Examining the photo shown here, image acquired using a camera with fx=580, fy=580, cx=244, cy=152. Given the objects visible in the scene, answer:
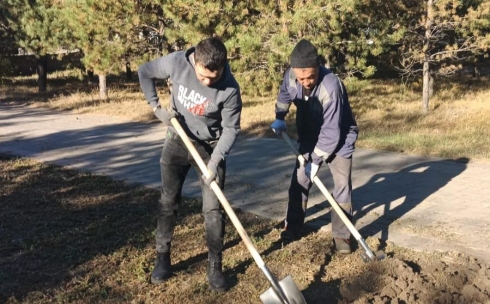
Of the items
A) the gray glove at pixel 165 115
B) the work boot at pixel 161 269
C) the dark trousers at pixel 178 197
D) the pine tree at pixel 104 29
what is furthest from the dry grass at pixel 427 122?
the pine tree at pixel 104 29

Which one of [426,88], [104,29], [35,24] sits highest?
[35,24]

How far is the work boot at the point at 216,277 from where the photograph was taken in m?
4.03

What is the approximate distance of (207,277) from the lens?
13.9ft

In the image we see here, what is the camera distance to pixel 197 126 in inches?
159

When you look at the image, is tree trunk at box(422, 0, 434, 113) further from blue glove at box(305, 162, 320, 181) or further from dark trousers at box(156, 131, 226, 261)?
dark trousers at box(156, 131, 226, 261)

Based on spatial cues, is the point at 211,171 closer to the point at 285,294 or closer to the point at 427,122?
the point at 285,294

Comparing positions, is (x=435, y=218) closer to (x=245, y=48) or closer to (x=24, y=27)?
(x=245, y=48)

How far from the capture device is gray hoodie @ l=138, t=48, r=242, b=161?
12.7 feet

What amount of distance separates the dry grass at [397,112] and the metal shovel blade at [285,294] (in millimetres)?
5533

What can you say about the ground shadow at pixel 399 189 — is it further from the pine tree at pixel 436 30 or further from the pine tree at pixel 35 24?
the pine tree at pixel 35 24

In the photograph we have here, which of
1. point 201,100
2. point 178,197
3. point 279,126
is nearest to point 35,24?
point 279,126

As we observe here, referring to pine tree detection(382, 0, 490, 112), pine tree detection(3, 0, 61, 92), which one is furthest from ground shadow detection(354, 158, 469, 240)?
pine tree detection(3, 0, 61, 92)

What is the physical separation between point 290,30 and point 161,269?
7990 millimetres

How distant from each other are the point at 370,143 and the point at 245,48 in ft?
11.2
